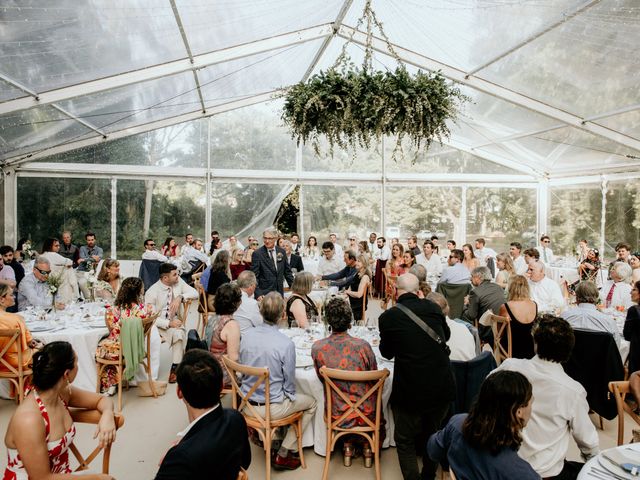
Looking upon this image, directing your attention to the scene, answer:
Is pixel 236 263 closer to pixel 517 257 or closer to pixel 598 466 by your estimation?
pixel 517 257

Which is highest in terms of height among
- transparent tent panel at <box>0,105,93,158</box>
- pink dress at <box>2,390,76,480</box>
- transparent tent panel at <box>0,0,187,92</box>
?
transparent tent panel at <box>0,0,187,92</box>

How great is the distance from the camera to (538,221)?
45.4 feet

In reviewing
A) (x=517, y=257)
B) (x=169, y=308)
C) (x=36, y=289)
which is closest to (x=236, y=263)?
(x=169, y=308)

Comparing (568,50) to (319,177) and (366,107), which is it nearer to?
(366,107)

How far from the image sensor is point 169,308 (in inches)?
209

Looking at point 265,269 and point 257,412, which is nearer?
point 257,412

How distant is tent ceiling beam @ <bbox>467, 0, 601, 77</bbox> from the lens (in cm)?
558

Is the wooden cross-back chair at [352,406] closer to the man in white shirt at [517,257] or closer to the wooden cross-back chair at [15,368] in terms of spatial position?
the wooden cross-back chair at [15,368]

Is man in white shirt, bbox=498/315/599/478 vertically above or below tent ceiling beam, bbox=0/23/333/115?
below

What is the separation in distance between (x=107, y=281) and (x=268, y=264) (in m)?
2.00

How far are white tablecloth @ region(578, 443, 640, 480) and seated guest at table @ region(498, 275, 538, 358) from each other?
2.03m

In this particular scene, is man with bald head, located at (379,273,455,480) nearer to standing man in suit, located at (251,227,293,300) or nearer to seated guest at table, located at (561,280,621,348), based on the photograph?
seated guest at table, located at (561,280,621,348)

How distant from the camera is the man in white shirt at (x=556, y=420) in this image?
2.25 m

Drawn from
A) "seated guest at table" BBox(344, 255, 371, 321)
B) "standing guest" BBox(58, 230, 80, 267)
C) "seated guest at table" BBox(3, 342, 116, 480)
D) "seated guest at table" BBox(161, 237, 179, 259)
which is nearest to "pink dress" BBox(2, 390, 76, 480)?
"seated guest at table" BBox(3, 342, 116, 480)
